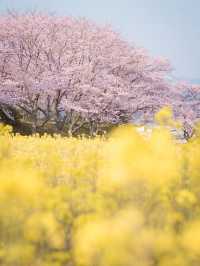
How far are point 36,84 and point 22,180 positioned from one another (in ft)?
70.2

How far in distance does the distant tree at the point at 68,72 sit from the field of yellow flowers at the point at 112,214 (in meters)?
19.3

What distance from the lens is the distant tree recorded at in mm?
24297

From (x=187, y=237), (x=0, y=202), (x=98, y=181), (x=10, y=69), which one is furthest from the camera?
(x=10, y=69)

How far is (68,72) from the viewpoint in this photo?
2422 centimetres

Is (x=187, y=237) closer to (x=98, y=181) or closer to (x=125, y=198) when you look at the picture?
(x=125, y=198)

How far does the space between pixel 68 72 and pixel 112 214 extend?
68.4 feet

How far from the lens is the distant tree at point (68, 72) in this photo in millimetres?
24297

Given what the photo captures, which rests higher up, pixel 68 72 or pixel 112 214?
pixel 112 214

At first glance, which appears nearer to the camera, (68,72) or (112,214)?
(112,214)

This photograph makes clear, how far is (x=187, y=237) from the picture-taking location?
2467mm

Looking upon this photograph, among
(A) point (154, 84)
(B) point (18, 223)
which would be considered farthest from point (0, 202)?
(A) point (154, 84)

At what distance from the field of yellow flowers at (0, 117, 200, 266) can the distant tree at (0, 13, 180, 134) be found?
19.3 metres

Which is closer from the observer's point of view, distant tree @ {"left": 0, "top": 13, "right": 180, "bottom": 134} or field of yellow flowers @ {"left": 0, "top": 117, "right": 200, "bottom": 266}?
field of yellow flowers @ {"left": 0, "top": 117, "right": 200, "bottom": 266}

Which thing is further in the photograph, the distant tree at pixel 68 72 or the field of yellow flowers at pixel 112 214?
the distant tree at pixel 68 72
